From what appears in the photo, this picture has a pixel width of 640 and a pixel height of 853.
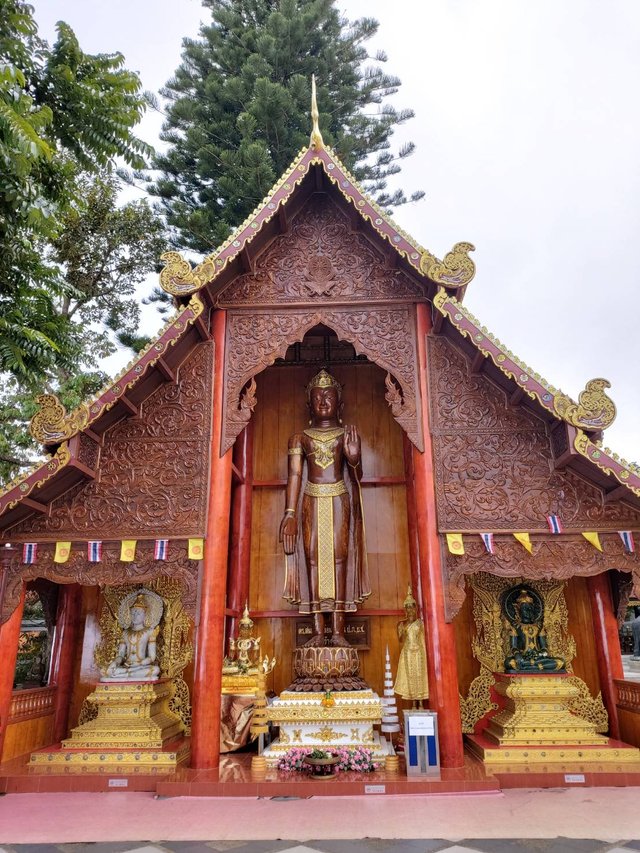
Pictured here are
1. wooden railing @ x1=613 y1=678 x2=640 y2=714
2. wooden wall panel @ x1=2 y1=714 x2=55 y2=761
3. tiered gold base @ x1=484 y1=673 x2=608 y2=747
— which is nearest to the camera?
tiered gold base @ x1=484 y1=673 x2=608 y2=747

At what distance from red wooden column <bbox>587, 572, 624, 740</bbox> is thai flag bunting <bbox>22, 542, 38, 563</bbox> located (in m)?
5.56

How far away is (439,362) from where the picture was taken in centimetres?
559

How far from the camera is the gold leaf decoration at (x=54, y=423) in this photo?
485 cm

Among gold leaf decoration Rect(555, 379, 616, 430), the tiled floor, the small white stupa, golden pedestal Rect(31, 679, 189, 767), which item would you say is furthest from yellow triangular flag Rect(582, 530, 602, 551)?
golden pedestal Rect(31, 679, 189, 767)

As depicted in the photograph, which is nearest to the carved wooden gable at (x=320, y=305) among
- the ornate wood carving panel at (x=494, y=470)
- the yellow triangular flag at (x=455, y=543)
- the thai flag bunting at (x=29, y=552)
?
the ornate wood carving panel at (x=494, y=470)

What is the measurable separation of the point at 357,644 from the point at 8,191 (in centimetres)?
563

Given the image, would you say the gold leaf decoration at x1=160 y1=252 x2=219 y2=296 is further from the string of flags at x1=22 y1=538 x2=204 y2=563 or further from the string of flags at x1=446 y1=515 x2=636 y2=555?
the string of flags at x1=446 y1=515 x2=636 y2=555

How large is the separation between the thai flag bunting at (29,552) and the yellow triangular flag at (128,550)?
30.1 inches

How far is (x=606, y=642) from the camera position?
234 inches

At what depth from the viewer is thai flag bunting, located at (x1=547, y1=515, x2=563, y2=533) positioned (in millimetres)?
4977

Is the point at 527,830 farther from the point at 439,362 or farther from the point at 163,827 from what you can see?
the point at 439,362

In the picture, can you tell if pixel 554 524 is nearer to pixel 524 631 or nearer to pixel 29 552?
pixel 524 631

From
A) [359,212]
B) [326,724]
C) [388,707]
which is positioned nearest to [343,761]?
[326,724]

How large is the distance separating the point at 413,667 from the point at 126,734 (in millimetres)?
2728
